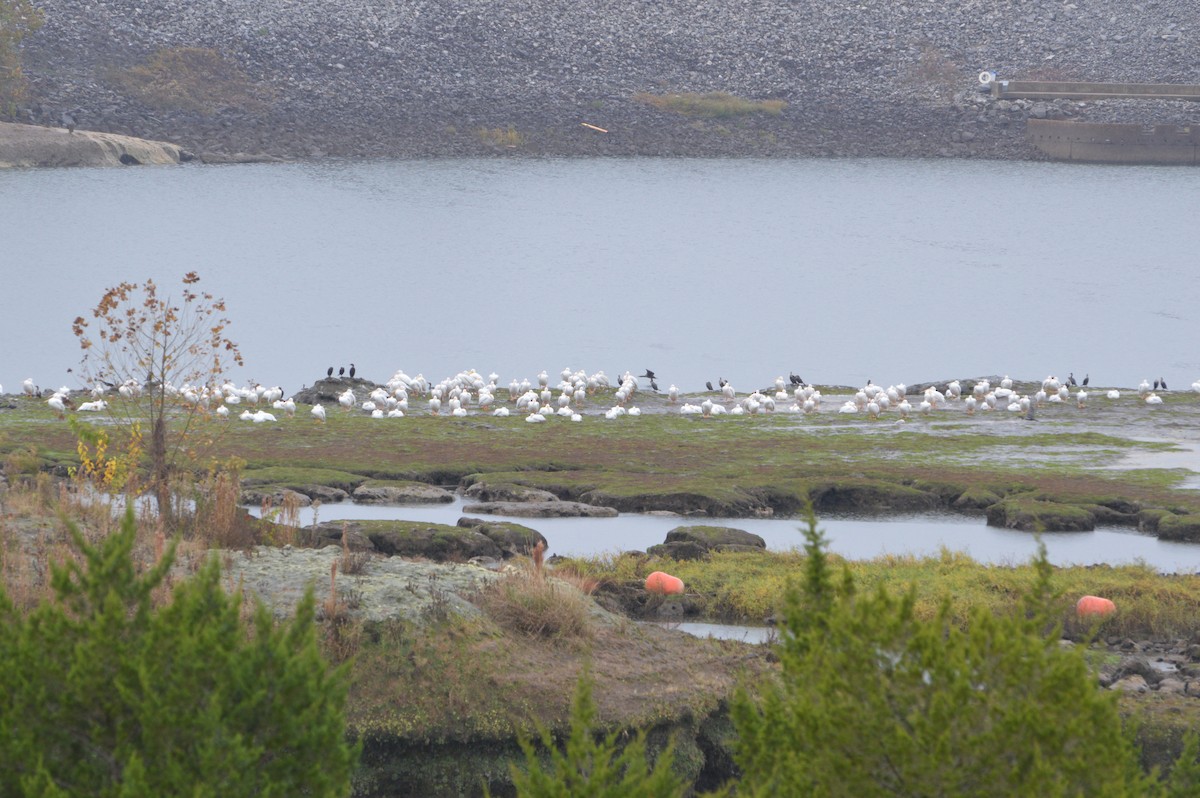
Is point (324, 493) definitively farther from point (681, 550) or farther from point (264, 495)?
point (681, 550)

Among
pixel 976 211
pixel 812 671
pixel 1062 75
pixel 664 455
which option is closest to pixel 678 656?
pixel 812 671

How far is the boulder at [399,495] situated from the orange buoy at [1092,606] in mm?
10758

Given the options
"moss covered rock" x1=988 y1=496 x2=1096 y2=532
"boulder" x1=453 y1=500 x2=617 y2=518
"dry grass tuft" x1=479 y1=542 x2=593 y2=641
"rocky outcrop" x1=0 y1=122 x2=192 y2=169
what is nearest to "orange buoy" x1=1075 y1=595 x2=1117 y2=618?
"dry grass tuft" x1=479 y1=542 x2=593 y2=641

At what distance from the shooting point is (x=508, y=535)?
2000cm

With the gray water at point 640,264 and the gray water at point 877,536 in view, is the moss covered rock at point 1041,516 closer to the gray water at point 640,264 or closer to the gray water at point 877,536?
the gray water at point 877,536

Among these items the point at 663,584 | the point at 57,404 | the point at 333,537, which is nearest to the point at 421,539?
the point at 333,537

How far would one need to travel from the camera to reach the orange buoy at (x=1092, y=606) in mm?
15820

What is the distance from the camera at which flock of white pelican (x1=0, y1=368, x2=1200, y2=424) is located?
3191 centimetres

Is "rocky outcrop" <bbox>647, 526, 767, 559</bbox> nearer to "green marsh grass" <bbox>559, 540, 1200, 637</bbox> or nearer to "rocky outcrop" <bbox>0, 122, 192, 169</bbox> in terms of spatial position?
"green marsh grass" <bbox>559, 540, 1200, 637</bbox>

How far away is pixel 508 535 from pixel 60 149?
68.1 meters

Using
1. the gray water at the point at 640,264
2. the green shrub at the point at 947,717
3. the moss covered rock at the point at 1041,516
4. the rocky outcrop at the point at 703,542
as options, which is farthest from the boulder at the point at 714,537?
the gray water at the point at 640,264

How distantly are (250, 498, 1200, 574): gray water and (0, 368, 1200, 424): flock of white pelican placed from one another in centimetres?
860

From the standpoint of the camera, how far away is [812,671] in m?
6.46

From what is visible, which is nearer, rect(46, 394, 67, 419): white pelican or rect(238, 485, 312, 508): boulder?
rect(238, 485, 312, 508): boulder
